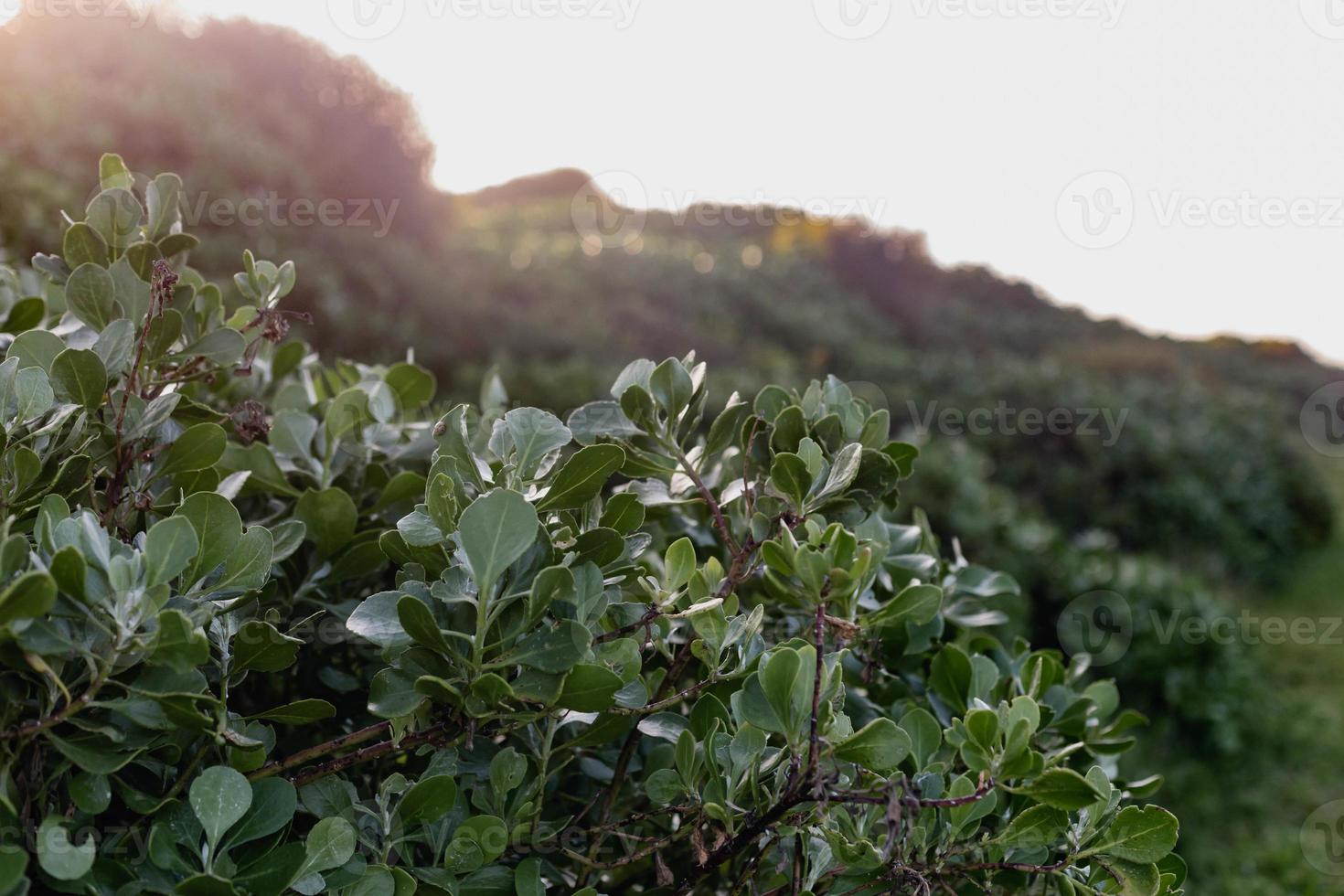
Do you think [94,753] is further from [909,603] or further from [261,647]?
[909,603]

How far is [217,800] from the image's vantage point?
0.70 metres

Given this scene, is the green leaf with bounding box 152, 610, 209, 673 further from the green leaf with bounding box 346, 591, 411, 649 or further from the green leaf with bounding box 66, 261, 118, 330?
the green leaf with bounding box 66, 261, 118, 330

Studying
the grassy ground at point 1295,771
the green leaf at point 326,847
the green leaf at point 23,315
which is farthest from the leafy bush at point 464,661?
the grassy ground at point 1295,771

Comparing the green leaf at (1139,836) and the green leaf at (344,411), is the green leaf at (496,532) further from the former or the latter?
the green leaf at (1139,836)

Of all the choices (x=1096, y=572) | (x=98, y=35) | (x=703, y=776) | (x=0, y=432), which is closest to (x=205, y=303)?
Answer: (x=0, y=432)

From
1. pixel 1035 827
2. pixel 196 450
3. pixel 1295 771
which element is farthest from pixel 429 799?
pixel 1295 771

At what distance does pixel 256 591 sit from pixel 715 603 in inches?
15.8

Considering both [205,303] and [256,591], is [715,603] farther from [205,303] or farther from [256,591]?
[205,303]

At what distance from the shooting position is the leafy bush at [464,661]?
0.69 meters

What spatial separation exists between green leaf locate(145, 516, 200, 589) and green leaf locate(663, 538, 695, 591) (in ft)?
1.31

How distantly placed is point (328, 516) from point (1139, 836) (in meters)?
0.87

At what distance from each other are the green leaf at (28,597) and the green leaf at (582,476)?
1.24 feet

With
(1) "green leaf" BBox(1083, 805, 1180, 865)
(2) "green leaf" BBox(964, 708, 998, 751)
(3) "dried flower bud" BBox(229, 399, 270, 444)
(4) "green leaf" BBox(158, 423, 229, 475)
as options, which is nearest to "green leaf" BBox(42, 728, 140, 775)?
(4) "green leaf" BBox(158, 423, 229, 475)

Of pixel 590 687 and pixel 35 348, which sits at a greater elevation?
pixel 35 348
